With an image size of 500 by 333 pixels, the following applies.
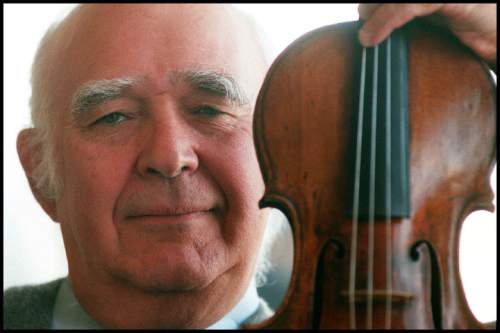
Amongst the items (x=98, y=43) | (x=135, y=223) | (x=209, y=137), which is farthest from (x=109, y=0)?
(x=135, y=223)

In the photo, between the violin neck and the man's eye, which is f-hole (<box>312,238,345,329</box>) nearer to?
the violin neck

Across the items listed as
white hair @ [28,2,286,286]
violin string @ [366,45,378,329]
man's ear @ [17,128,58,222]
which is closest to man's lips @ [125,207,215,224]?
white hair @ [28,2,286,286]

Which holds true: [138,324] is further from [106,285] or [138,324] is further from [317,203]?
[317,203]

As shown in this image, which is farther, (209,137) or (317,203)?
(209,137)

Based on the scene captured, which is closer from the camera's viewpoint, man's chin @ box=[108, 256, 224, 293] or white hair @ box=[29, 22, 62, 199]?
man's chin @ box=[108, 256, 224, 293]

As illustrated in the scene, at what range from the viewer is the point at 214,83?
1.17m

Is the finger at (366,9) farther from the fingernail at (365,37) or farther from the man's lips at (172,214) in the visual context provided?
the man's lips at (172,214)

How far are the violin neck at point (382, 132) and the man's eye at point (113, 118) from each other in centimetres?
50

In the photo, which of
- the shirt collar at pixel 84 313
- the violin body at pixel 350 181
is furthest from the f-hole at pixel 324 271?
the shirt collar at pixel 84 313

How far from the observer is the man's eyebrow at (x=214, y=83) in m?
→ 1.15

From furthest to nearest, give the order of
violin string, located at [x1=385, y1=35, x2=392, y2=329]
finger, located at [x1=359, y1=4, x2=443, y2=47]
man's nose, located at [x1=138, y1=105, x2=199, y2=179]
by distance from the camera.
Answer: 1. man's nose, located at [x1=138, y1=105, x2=199, y2=179]
2. finger, located at [x1=359, y1=4, x2=443, y2=47]
3. violin string, located at [x1=385, y1=35, x2=392, y2=329]

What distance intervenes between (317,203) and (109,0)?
2.19 feet

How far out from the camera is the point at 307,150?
2.91 ft

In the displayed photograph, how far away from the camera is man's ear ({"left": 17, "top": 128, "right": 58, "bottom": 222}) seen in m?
1.33
